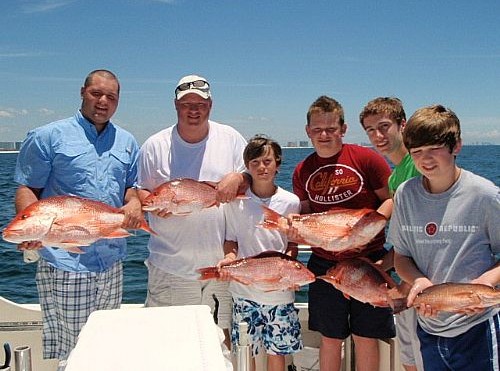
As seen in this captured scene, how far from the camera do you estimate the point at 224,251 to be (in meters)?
4.11

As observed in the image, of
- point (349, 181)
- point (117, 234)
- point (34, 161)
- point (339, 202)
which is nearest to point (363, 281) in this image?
point (339, 202)

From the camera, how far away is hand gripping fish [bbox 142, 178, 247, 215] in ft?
12.7

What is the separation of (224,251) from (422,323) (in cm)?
160

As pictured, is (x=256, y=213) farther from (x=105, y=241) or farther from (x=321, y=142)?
(x=105, y=241)

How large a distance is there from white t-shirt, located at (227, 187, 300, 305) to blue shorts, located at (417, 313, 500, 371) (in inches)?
49.1

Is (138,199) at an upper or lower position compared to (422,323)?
upper

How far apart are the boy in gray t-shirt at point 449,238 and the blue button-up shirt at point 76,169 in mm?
2208

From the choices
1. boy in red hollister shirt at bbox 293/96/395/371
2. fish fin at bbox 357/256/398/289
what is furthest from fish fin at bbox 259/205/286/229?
fish fin at bbox 357/256/398/289

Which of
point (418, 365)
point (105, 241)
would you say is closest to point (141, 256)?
point (105, 241)

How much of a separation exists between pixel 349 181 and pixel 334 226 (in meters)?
0.39

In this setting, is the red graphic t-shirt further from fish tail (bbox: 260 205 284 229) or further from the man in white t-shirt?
the man in white t-shirt

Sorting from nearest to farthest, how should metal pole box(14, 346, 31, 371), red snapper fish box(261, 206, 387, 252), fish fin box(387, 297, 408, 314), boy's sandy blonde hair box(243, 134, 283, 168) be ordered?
metal pole box(14, 346, 31, 371), fish fin box(387, 297, 408, 314), red snapper fish box(261, 206, 387, 252), boy's sandy blonde hair box(243, 134, 283, 168)

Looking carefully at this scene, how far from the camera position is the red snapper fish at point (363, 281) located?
136 inches

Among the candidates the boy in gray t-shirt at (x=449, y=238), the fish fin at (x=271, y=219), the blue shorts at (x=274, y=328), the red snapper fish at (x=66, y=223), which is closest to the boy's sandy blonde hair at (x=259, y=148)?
the fish fin at (x=271, y=219)
